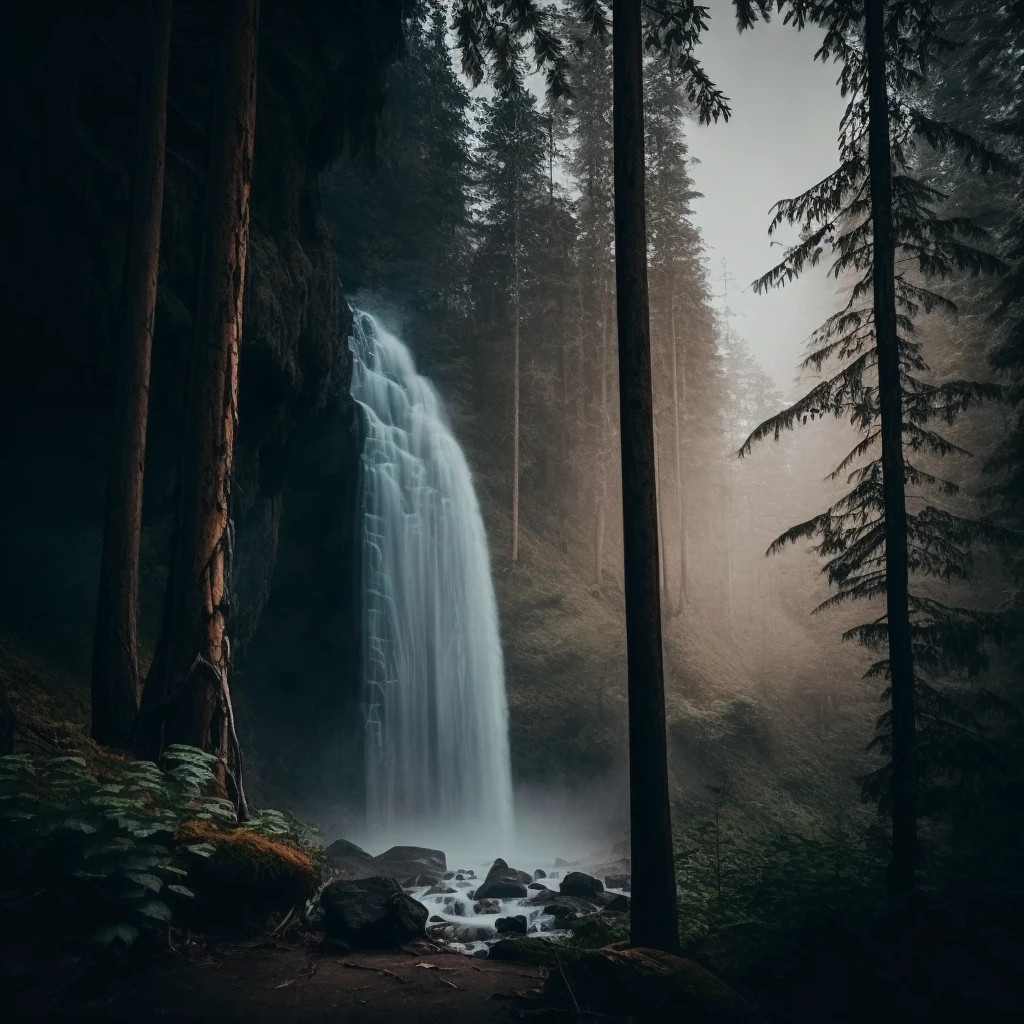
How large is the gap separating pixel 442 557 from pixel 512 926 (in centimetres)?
1448

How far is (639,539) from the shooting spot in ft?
21.4

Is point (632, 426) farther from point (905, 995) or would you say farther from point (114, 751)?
point (114, 751)

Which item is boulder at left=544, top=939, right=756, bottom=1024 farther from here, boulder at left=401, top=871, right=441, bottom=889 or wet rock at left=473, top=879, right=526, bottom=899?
boulder at left=401, top=871, right=441, bottom=889

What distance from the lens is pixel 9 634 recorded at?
415 inches

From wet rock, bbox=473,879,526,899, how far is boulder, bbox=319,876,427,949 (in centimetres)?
718

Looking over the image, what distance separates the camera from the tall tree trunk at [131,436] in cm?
751

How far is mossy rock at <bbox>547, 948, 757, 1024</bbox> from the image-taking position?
14.4ft

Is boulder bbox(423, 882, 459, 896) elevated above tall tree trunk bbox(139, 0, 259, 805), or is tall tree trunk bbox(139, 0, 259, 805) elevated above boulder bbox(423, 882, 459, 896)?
tall tree trunk bbox(139, 0, 259, 805)

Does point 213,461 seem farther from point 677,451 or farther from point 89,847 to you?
point 677,451

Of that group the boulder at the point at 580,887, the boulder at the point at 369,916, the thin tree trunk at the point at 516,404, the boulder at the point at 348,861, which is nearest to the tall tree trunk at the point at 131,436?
the boulder at the point at 369,916

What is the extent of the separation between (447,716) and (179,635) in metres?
15.3

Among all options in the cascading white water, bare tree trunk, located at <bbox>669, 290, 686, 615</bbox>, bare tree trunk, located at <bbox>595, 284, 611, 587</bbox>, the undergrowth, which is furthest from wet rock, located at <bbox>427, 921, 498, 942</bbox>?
bare tree trunk, located at <bbox>669, 290, 686, 615</bbox>

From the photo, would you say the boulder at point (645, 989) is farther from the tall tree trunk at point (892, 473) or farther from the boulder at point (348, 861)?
the boulder at point (348, 861)

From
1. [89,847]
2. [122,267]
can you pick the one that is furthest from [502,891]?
[122,267]
